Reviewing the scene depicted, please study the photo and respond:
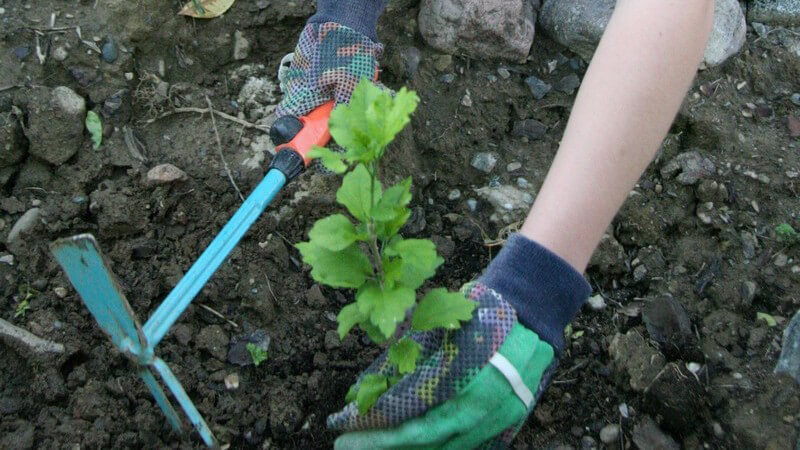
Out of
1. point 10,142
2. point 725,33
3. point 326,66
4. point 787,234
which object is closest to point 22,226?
point 10,142

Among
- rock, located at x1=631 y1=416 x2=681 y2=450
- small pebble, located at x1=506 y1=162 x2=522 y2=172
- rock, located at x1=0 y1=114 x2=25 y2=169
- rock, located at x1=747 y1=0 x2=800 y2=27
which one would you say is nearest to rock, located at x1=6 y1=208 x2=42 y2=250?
rock, located at x1=0 y1=114 x2=25 y2=169

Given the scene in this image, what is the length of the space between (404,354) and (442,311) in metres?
0.14

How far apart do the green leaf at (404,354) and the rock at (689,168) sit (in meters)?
1.35

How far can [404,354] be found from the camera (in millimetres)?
1646

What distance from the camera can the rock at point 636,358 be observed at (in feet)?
6.86

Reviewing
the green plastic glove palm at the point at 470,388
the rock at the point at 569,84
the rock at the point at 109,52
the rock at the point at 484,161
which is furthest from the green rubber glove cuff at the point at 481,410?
the rock at the point at 109,52

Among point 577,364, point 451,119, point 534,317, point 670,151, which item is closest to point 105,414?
point 534,317

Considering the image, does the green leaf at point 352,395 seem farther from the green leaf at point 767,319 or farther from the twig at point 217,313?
the green leaf at point 767,319

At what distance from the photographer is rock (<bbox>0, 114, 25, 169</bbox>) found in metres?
2.32

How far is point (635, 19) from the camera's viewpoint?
1866 mm

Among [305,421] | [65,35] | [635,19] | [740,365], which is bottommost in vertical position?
[305,421]

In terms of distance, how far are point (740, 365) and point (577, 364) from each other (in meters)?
0.45

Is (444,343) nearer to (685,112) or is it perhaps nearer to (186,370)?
(186,370)

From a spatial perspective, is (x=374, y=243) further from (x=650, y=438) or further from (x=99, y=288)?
Answer: (x=650, y=438)
